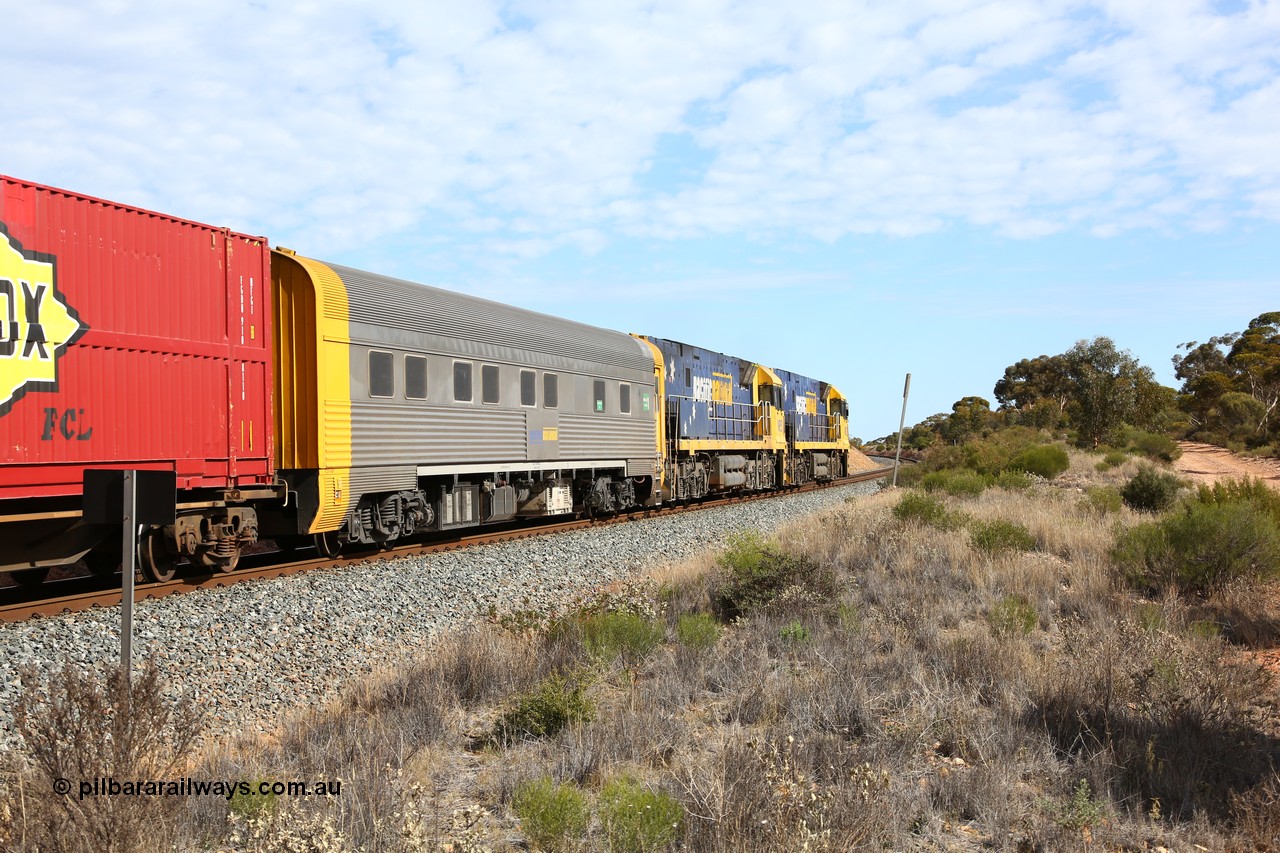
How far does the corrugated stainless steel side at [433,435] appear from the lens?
12617 millimetres

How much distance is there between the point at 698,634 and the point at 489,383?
8027 millimetres

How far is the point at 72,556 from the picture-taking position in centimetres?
959

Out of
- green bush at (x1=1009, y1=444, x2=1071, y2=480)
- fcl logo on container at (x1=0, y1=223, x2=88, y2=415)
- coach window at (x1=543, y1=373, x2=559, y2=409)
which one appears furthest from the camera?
green bush at (x1=1009, y1=444, x2=1071, y2=480)

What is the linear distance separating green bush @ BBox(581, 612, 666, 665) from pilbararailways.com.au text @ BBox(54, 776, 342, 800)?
311cm

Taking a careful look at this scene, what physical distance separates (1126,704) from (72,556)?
9.71m

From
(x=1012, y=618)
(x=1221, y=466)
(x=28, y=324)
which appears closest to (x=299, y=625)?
(x=28, y=324)

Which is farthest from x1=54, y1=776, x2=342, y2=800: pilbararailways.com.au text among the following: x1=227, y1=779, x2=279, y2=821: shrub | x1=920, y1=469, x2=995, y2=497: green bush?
x1=920, y1=469, x2=995, y2=497: green bush

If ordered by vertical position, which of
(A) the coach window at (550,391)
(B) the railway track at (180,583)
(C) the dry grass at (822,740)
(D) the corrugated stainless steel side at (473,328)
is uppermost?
(D) the corrugated stainless steel side at (473,328)

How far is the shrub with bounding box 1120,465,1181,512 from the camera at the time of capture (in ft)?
59.9

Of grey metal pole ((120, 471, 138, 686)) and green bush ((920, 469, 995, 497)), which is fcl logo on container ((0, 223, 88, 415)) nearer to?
grey metal pole ((120, 471, 138, 686))

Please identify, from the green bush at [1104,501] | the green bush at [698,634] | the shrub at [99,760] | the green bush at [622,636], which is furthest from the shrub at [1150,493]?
the shrub at [99,760]

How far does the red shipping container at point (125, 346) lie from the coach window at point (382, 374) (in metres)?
1.54

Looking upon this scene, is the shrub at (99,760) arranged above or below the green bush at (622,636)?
above

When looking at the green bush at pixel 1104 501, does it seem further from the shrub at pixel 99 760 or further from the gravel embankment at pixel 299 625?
the shrub at pixel 99 760
